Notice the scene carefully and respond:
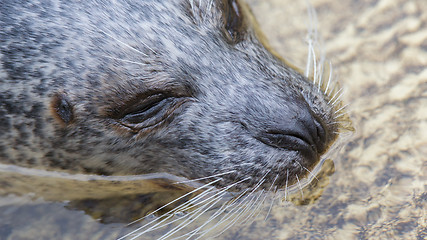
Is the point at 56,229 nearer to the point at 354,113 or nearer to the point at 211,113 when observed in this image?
the point at 211,113

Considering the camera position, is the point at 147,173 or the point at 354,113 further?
the point at 354,113

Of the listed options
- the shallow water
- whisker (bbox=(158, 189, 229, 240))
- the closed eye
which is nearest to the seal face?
the closed eye

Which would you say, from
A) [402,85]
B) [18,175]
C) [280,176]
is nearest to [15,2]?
[18,175]

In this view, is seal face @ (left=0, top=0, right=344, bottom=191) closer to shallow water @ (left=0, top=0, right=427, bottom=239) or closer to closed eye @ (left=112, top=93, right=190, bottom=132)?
closed eye @ (left=112, top=93, right=190, bottom=132)

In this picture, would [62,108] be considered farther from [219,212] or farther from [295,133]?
[295,133]

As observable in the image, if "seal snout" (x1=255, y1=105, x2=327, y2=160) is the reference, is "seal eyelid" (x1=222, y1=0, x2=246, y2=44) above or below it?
above

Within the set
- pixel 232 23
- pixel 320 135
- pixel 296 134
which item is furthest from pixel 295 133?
pixel 232 23
